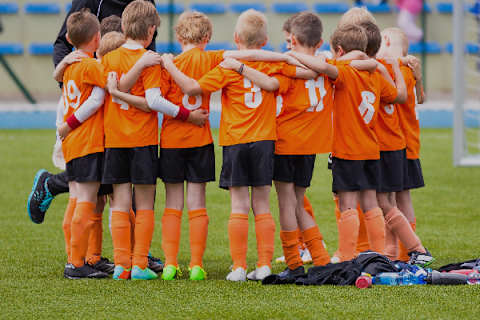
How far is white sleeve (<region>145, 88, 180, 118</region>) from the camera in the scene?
15.5 ft

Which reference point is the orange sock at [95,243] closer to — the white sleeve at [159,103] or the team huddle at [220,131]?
the team huddle at [220,131]

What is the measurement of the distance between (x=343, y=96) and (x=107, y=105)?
4.70 ft

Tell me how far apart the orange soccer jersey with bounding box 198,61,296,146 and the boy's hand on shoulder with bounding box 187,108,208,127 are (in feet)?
0.45

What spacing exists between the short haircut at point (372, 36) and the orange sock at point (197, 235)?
1.49 meters

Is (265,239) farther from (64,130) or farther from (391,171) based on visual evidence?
(64,130)

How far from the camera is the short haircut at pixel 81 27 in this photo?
5004 mm

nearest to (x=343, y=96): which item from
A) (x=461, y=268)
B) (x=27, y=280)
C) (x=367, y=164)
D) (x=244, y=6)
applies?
(x=367, y=164)

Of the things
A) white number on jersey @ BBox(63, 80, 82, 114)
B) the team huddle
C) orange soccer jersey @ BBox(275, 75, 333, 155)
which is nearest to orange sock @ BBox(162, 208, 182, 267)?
the team huddle

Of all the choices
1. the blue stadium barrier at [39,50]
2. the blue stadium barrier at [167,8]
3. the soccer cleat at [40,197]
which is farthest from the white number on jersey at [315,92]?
the blue stadium barrier at [39,50]

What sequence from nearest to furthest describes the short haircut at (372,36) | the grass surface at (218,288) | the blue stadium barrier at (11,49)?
the grass surface at (218,288)
the short haircut at (372,36)
the blue stadium barrier at (11,49)

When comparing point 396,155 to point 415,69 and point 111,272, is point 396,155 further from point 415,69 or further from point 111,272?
point 111,272

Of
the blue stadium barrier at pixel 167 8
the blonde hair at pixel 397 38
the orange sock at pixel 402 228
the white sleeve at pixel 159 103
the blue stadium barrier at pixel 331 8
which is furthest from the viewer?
the blue stadium barrier at pixel 331 8

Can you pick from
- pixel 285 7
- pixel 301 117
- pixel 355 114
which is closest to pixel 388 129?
pixel 355 114

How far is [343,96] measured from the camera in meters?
5.05
